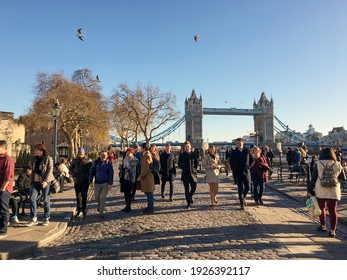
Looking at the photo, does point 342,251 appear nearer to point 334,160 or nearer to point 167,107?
point 334,160

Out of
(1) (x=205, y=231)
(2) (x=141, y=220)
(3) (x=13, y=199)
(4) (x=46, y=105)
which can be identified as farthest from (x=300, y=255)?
(4) (x=46, y=105)

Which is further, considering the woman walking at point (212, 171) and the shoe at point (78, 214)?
the woman walking at point (212, 171)

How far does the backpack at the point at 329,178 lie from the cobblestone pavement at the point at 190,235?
98 centimetres

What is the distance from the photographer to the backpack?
19.3ft

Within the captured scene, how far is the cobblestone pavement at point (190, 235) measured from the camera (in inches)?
190

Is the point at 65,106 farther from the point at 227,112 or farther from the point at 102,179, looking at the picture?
the point at 227,112

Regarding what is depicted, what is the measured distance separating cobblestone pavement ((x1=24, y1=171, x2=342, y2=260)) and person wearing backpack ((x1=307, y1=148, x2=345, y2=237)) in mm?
532

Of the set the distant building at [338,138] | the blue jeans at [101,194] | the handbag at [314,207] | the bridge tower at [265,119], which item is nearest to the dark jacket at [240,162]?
the handbag at [314,207]

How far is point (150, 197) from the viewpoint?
786cm

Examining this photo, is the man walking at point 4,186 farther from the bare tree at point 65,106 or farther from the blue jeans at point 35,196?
the bare tree at point 65,106

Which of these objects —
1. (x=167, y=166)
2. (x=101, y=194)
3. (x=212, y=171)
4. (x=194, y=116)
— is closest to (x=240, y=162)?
(x=212, y=171)

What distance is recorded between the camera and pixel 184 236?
572cm

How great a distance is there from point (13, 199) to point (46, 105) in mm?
25006

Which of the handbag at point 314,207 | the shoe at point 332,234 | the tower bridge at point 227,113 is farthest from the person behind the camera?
the tower bridge at point 227,113
